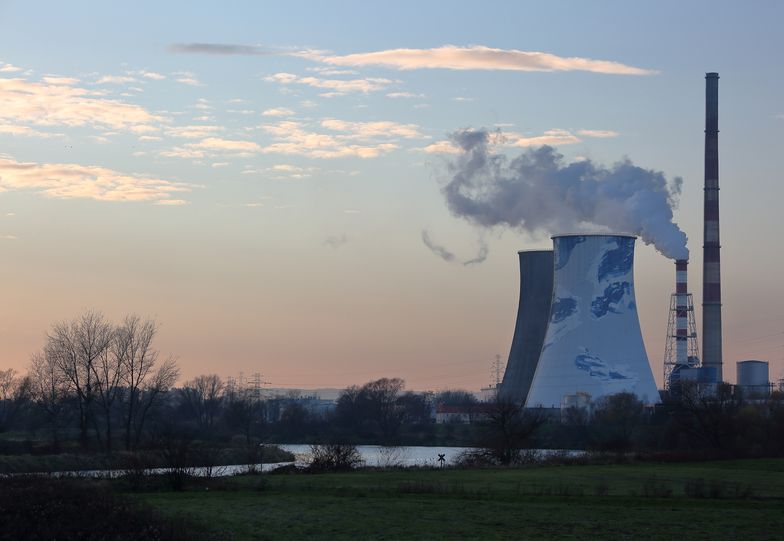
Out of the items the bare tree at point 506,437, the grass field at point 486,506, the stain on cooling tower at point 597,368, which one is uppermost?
the stain on cooling tower at point 597,368

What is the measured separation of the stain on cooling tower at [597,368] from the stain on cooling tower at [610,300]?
1.45m

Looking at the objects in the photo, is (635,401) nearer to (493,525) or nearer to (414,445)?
(414,445)

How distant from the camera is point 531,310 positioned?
42.2m

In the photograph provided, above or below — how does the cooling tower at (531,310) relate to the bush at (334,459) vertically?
above

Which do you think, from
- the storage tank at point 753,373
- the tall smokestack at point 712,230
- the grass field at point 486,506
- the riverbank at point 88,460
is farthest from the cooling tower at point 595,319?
the storage tank at point 753,373

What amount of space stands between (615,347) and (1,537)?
28.5m

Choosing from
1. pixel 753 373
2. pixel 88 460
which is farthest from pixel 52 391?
pixel 753 373

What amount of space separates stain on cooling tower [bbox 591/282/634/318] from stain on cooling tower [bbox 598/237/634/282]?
362 mm

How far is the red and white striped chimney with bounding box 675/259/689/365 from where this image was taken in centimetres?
4803

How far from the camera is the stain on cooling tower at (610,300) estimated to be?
1388 inches

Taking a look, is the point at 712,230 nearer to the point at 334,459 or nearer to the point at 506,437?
the point at 506,437

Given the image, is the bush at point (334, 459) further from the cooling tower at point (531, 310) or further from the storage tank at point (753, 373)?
the storage tank at point (753, 373)

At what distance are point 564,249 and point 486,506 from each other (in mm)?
23166

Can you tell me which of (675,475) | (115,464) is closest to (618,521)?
(675,475)
